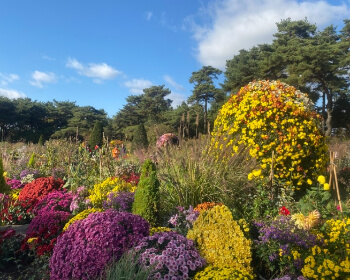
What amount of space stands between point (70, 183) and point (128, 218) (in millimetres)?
3247

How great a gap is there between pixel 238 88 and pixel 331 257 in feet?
74.5

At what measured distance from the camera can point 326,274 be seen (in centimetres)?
236

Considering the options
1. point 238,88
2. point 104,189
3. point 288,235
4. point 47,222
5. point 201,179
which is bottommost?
point 47,222

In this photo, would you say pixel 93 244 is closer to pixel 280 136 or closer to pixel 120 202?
pixel 120 202

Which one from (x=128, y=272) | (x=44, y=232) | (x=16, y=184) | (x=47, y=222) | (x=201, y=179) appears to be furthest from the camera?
(x=16, y=184)

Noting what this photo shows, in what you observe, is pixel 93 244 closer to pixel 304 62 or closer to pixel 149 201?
pixel 149 201

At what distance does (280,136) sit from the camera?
5.41 meters

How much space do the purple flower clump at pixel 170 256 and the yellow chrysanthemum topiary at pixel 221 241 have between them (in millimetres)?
134

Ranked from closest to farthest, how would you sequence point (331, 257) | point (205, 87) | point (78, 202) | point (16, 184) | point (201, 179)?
point (331, 257), point (201, 179), point (78, 202), point (16, 184), point (205, 87)

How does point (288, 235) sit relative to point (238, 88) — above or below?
below

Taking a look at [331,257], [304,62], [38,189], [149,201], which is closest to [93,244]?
[149,201]

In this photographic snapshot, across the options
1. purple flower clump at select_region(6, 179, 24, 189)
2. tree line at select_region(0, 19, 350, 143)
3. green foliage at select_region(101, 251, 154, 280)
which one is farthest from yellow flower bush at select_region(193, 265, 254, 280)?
tree line at select_region(0, 19, 350, 143)

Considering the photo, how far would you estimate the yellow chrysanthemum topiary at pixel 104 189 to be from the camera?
4.63 meters

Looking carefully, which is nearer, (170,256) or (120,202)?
(170,256)
